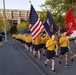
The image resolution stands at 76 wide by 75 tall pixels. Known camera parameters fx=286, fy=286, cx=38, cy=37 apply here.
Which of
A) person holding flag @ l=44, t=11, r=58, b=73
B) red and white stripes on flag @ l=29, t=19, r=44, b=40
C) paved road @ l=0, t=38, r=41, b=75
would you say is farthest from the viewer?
red and white stripes on flag @ l=29, t=19, r=44, b=40

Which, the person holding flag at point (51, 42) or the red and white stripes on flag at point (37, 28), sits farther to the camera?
the red and white stripes on flag at point (37, 28)

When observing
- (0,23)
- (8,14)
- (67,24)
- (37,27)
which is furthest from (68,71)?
(8,14)

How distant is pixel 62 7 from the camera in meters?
47.5

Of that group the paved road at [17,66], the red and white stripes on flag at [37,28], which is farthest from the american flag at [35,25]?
the paved road at [17,66]

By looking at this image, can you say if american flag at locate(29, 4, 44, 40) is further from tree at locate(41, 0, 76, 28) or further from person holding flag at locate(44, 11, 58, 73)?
tree at locate(41, 0, 76, 28)

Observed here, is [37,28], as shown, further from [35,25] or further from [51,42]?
[51,42]

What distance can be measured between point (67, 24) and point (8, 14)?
15871cm

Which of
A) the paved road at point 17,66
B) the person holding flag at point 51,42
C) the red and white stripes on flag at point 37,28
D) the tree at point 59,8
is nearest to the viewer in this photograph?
the paved road at point 17,66

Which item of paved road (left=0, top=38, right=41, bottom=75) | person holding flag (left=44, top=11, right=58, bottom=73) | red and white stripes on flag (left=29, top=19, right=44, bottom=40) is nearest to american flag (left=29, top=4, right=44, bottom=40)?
red and white stripes on flag (left=29, top=19, right=44, bottom=40)

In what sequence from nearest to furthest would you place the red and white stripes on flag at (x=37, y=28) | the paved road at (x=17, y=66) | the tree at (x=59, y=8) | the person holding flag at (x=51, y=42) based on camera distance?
the paved road at (x=17, y=66) → the person holding flag at (x=51, y=42) → the red and white stripes on flag at (x=37, y=28) → the tree at (x=59, y=8)

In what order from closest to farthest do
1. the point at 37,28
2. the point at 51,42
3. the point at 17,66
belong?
the point at 51,42 → the point at 17,66 → the point at 37,28

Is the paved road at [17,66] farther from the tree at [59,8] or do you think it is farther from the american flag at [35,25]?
the tree at [59,8]

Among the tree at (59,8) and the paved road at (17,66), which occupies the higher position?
the tree at (59,8)

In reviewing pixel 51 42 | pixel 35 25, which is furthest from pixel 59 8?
pixel 51 42
